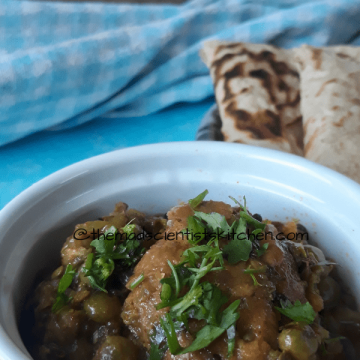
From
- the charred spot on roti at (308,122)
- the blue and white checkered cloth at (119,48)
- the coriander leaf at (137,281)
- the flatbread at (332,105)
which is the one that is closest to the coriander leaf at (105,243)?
the coriander leaf at (137,281)

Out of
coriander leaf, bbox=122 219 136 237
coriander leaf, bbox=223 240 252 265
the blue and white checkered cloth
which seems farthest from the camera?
the blue and white checkered cloth

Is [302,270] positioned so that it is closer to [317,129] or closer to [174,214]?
[174,214]

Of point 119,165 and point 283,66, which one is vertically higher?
point 119,165

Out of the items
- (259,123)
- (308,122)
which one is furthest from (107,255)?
(308,122)

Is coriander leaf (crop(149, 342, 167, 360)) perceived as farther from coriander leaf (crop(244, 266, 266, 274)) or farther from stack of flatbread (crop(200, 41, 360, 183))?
stack of flatbread (crop(200, 41, 360, 183))

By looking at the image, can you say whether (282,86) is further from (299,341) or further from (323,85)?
(299,341)

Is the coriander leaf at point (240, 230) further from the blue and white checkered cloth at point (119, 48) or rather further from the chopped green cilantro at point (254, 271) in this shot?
the blue and white checkered cloth at point (119, 48)

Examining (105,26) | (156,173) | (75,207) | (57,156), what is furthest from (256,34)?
(75,207)

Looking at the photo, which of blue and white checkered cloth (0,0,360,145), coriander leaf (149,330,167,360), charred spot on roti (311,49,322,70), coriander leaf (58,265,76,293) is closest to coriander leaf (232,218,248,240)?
coriander leaf (149,330,167,360)
